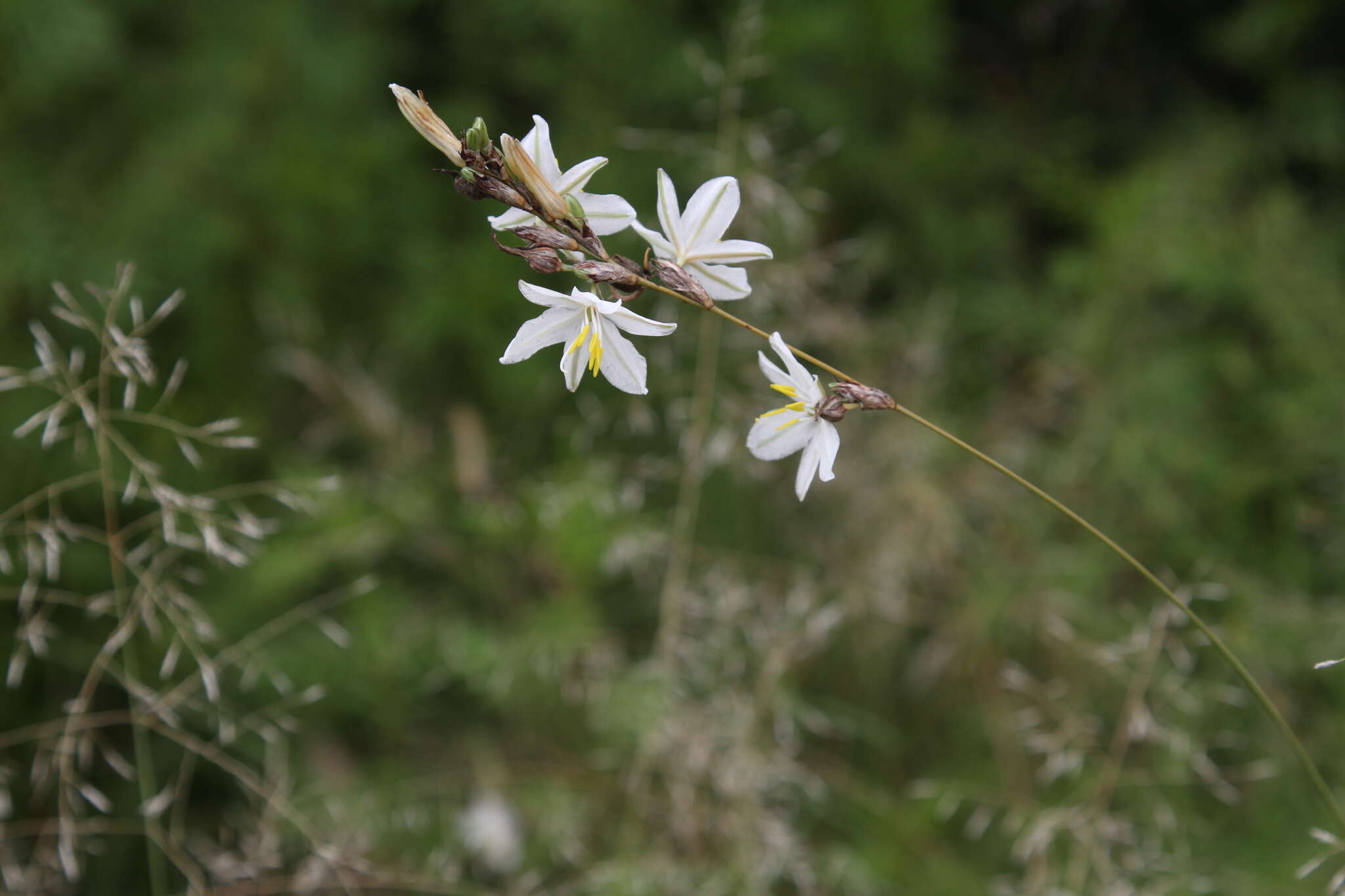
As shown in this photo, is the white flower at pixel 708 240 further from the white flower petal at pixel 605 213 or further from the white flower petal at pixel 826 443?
the white flower petal at pixel 826 443

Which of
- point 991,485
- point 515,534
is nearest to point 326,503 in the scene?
point 515,534

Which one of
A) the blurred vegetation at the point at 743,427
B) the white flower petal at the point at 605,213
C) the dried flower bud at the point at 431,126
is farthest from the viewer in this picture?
the blurred vegetation at the point at 743,427

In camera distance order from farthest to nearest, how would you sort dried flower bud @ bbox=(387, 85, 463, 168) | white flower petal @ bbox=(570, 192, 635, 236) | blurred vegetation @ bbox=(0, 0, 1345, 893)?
blurred vegetation @ bbox=(0, 0, 1345, 893) < white flower petal @ bbox=(570, 192, 635, 236) < dried flower bud @ bbox=(387, 85, 463, 168)

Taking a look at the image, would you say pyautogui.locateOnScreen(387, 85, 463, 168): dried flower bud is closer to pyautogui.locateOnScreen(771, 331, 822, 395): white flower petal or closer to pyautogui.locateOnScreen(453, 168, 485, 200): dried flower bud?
pyautogui.locateOnScreen(453, 168, 485, 200): dried flower bud

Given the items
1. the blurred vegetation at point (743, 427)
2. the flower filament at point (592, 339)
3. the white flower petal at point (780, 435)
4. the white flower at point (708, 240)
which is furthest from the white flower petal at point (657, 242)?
the blurred vegetation at point (743, 427)

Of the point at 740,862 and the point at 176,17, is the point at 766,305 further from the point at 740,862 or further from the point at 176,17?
the point at 176,17

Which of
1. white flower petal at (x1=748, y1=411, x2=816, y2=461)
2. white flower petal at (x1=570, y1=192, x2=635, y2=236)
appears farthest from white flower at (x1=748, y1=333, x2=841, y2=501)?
white flower petal at (x1=570, y1=192, x2=635, y2=236)
